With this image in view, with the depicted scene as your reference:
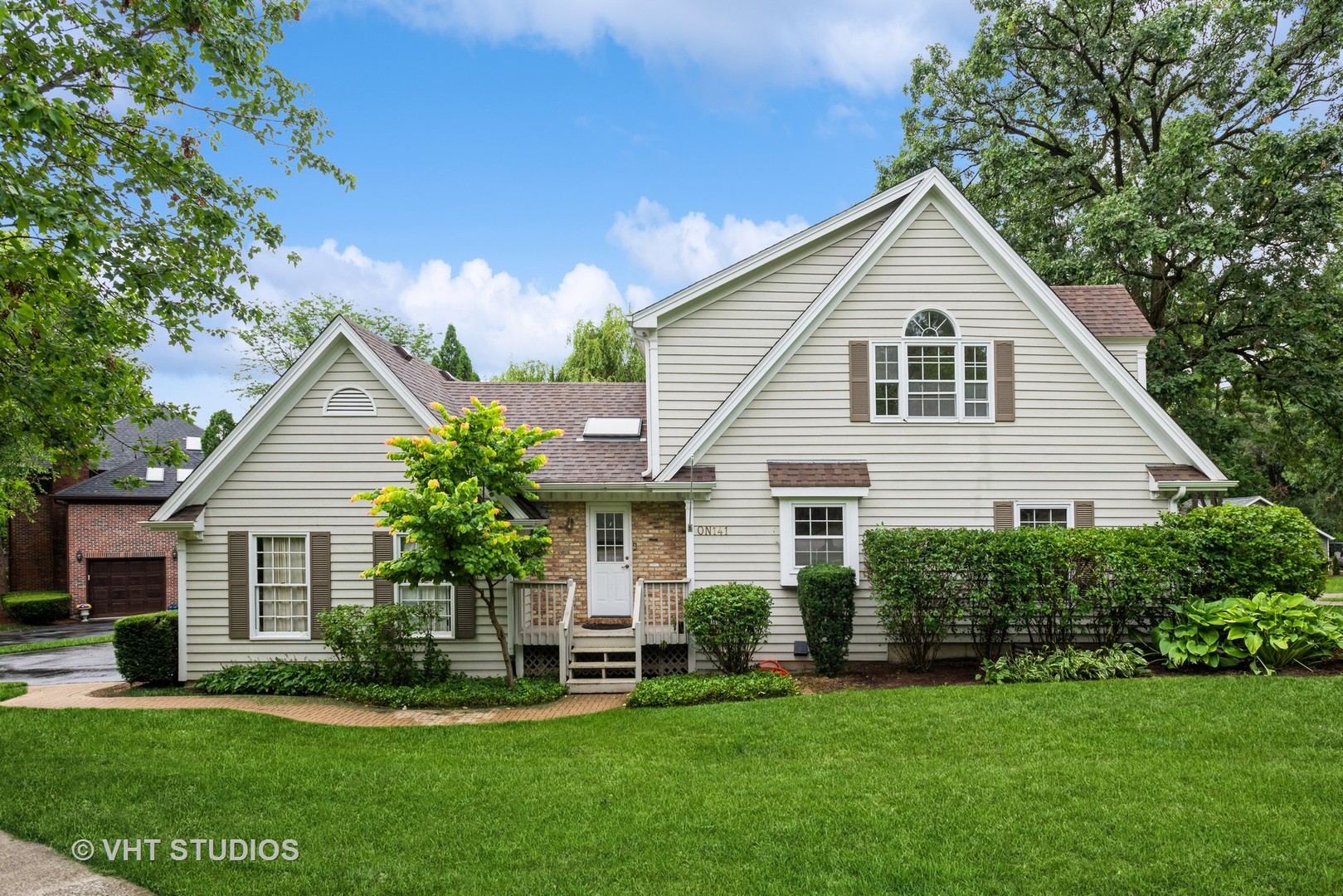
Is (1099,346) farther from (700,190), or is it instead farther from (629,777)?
(700,190)

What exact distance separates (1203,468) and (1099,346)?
8.05ft

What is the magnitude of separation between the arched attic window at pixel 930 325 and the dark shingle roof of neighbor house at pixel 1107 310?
92.7 inches

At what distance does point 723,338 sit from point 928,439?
12.4 feet

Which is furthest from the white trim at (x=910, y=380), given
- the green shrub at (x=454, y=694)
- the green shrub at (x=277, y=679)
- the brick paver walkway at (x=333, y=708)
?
the green shrub at (x=277, y=679)

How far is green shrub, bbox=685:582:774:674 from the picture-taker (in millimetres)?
11188

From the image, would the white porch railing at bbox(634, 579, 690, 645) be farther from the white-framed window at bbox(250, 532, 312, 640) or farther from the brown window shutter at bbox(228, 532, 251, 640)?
the brown window shutter at bbox(228, 532, 251, 640)

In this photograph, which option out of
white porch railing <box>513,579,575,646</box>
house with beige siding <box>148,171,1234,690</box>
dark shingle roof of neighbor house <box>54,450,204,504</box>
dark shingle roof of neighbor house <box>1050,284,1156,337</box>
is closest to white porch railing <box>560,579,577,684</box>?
house with beige siding <box>148,171,1234,690</box>

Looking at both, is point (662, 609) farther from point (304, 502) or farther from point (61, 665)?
point (61, 665)

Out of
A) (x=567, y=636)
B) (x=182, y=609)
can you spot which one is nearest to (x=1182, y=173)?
(x=567, y=636)

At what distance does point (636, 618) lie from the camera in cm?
1157

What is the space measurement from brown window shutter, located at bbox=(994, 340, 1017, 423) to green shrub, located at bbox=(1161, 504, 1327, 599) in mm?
2854

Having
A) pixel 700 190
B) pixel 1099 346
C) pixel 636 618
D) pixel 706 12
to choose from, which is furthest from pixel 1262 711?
pixel 700 190

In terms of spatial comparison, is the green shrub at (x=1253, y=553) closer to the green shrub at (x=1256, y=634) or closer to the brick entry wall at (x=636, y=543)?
the green shrub at (x=1256, y=634)

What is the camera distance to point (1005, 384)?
12406 mm
